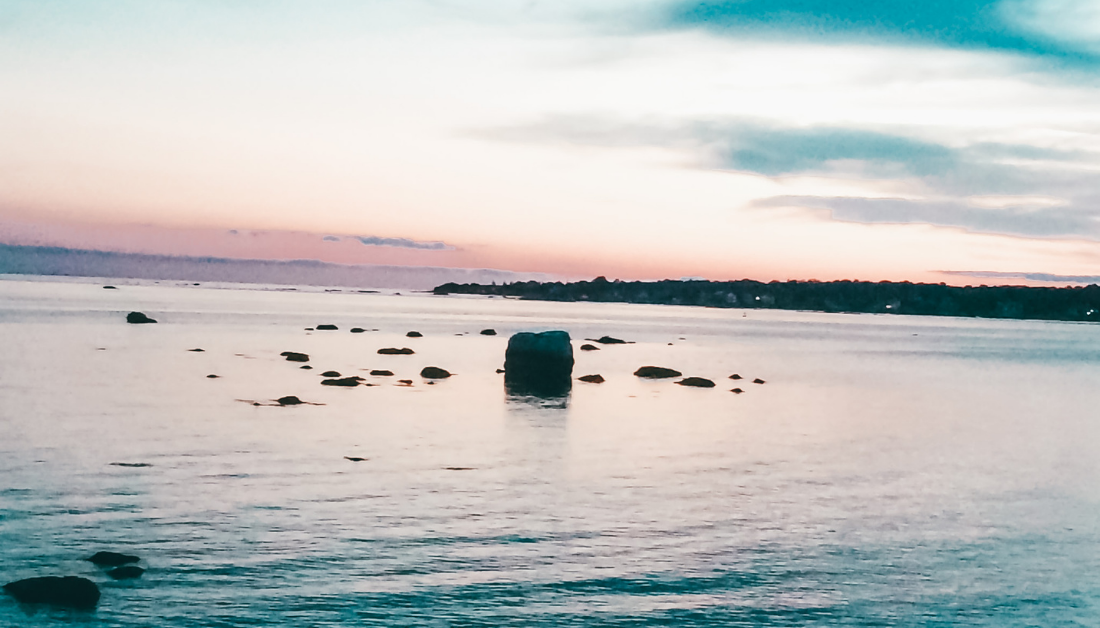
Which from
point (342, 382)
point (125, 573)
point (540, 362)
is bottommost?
point (342, 382)

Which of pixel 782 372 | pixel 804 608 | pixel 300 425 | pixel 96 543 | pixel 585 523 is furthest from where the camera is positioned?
pixel 782 372

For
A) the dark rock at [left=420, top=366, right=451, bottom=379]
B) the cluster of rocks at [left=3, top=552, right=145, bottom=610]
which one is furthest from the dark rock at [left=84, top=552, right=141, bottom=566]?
the dark rock at [left=420, top=366, right=451, bottom=379]

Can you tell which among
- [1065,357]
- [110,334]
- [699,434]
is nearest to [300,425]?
[699,434]

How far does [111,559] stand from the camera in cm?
1224

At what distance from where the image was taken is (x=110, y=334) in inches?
2702

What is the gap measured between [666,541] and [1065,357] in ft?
294

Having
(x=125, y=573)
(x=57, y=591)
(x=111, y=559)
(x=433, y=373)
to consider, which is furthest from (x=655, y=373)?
(x=57, y=591)

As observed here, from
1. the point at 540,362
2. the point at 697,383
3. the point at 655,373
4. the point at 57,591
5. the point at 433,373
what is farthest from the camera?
the point at 655,373

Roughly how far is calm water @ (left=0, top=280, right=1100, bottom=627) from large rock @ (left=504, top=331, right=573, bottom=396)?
2100 mm

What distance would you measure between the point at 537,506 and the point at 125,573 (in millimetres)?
7644

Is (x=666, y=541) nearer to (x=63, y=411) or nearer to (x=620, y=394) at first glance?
(x=63, y=411)

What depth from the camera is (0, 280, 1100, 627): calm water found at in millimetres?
11781

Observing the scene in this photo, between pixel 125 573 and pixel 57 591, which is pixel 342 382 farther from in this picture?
pixel 57 591

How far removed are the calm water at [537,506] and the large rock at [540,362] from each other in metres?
2.10
